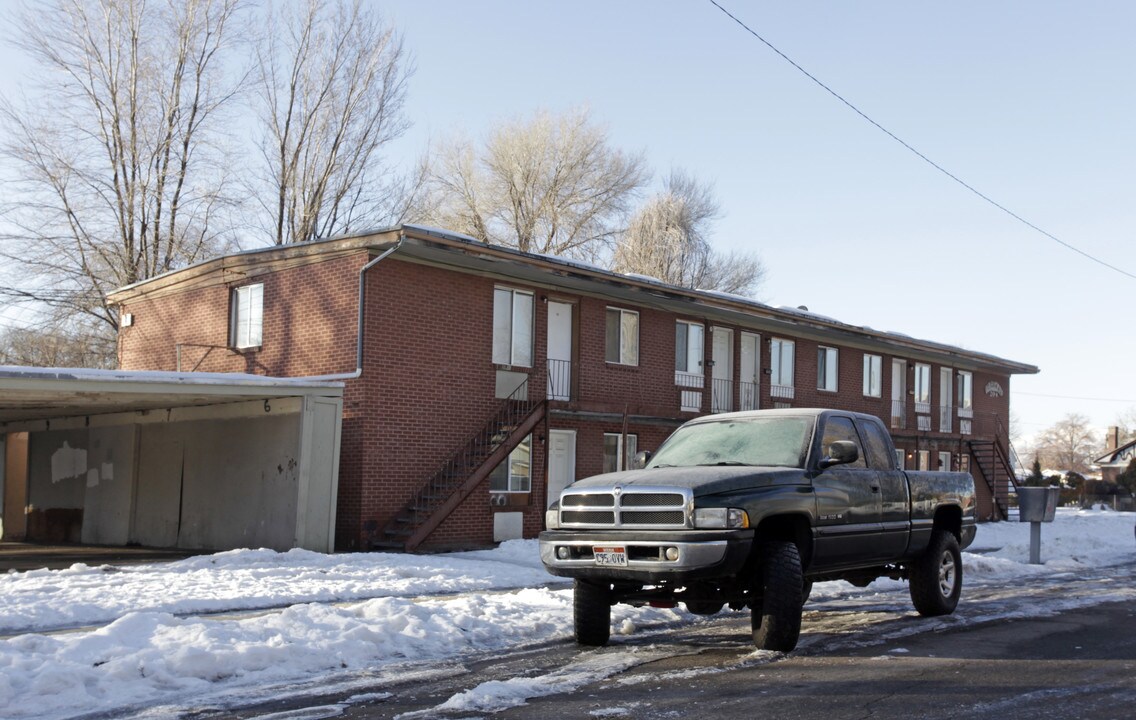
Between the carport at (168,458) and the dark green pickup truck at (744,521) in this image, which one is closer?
the dark green pickup truck at (744,521)

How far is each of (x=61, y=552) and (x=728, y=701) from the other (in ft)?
56.5

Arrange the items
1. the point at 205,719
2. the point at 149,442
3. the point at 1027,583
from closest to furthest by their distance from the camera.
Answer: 1. the point at 205,719
2. the point at 1027,583
3. the point at 149,442

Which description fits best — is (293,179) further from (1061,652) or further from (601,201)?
(1061,652)

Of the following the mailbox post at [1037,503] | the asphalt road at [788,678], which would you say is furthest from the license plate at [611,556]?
the mailbox post at [1037,503]

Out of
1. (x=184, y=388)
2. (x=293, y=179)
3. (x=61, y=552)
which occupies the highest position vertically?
(x=293, y=179)

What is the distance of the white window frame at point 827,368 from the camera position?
31031 mm

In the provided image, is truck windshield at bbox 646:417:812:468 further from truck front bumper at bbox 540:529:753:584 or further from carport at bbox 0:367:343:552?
carport at bbox 0:367:343:552

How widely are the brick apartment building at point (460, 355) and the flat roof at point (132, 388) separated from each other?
1823mm

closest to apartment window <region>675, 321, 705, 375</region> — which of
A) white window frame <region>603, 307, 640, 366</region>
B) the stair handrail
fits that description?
white window frame <region>603, 307, 640, 366</region>

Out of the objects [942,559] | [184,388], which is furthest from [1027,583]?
[184,388]

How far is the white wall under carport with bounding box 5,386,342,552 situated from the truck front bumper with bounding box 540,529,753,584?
32.4ft

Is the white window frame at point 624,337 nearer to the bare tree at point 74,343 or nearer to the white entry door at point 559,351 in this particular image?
the white entry door at point 559,351

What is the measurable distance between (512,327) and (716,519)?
1375cm

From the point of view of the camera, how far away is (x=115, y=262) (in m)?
34.1
